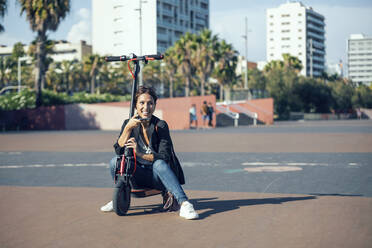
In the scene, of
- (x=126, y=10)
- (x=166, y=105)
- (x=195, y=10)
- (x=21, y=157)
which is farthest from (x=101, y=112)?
(x=195, y=10)

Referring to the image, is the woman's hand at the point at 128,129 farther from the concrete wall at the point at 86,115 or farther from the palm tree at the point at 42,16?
the palm tree at the point at 42,16

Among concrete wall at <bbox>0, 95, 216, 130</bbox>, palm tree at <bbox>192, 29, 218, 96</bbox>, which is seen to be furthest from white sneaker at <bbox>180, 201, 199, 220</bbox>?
palm tree at <bbox>192, 29, 218, 96</bbox>

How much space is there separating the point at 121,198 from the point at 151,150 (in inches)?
22.8

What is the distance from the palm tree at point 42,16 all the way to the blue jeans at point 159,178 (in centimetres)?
3102

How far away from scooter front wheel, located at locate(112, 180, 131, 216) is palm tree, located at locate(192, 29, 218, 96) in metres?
42.7

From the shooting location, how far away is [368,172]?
8930 millimetres

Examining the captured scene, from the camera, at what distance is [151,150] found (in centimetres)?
523

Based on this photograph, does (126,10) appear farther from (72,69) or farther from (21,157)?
(72,69)

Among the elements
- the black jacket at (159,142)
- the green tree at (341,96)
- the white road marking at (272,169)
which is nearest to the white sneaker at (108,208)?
the black jacket at (159,142)

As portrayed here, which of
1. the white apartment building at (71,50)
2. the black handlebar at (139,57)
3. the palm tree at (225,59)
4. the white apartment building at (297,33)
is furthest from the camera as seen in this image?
the white apartment building at (297,33)

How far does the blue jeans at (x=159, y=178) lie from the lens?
512 cm

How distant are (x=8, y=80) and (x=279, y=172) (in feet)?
243

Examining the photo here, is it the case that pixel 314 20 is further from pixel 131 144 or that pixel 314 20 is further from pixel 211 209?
pixel 131 144

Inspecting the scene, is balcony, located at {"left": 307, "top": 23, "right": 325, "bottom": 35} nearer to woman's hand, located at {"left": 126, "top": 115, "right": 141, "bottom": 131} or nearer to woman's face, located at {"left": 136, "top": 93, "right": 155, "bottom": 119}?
woman's face, located at {"left": 136, "top": 93, "right": 155, "bottom": 119}
